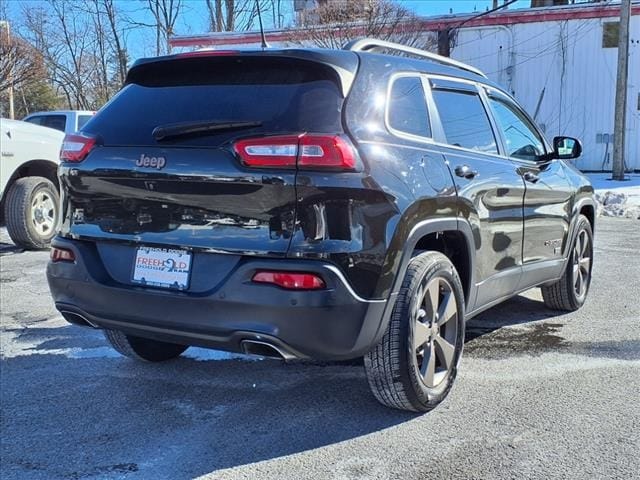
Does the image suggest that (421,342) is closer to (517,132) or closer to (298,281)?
(298,281)

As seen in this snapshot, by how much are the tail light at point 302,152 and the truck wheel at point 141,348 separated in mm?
1715

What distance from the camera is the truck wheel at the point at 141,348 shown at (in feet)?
13.5

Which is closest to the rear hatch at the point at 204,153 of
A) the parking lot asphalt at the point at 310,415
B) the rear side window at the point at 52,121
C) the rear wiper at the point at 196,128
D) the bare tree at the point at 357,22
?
the rear wiper at the point at 196,128

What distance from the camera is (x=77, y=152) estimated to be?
339 centimetres

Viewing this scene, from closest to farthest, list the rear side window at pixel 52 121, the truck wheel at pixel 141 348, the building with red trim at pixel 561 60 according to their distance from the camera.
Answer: the truck wheel at pixel 141 348
the rear side window at pixel 52 121
the building with red trim at pixel 561 60

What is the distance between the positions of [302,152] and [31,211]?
6313 mm

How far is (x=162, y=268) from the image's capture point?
308 cm

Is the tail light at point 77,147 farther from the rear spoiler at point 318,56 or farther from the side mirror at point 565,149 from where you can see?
the side mirror at point 565,149

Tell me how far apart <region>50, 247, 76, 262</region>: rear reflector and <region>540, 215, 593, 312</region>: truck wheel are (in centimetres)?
375

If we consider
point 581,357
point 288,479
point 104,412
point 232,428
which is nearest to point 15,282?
point 104,412

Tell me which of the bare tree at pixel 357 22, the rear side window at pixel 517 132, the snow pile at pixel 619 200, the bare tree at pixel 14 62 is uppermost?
the bare tree at pixel 357 22

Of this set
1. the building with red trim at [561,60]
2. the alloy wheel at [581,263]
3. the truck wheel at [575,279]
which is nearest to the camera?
the truck wheel at [575,279]

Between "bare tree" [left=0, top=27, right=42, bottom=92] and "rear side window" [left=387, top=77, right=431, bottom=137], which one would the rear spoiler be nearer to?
"rear side window" [left=387, top=77, right=431, bottom=137]

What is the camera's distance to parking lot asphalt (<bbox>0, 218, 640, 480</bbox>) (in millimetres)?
3006
